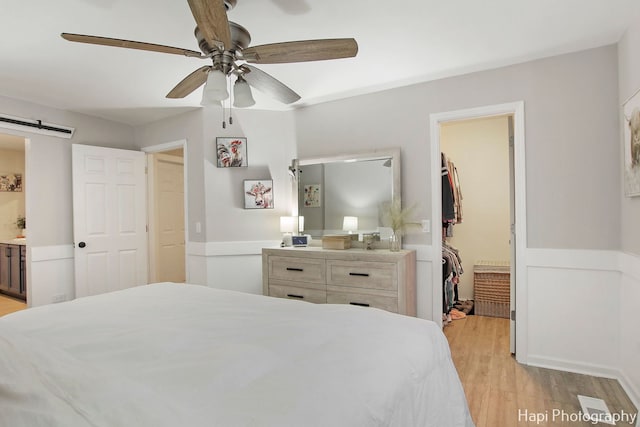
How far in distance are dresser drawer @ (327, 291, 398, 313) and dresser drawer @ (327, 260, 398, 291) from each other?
7 cm

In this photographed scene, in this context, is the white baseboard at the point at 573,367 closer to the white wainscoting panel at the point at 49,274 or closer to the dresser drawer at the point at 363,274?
the dresser drawer at the point at 363,274

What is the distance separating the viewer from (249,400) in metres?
0.85

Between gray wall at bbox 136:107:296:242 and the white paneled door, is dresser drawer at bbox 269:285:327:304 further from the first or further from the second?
the white paneled door

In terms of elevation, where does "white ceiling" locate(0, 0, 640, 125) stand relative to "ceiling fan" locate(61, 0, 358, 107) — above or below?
above

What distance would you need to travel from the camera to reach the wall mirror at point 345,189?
10.4 ft

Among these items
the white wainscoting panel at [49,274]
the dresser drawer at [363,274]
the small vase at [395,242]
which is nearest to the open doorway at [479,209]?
the small vase at [395,242]

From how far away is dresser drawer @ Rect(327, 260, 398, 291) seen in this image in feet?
8.93

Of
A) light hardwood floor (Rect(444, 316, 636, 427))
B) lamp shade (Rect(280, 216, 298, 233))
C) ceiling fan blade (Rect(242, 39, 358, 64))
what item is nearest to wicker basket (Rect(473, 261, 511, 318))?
light hardwood floor (Rect(444, 316, 636, 427))

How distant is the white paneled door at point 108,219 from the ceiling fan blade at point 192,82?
226 cm

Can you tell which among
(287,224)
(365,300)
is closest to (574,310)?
(365,300)

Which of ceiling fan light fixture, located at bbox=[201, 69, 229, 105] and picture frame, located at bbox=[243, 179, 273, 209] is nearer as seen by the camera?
ceiling fan light fixture, located at bbox=[201, 69, 229, 105]

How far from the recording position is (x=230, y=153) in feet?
12.1

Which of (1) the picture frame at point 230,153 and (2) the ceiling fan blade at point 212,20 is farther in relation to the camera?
(1) the picture frame at point 230,153

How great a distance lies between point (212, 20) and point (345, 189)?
6.96ft
